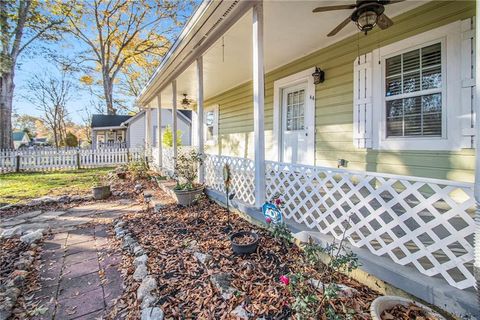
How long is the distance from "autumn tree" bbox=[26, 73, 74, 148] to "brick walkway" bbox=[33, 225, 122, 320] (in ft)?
70.5

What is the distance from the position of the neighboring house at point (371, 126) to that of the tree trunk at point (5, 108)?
11213mm

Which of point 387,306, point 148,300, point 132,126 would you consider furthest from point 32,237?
point 132,126

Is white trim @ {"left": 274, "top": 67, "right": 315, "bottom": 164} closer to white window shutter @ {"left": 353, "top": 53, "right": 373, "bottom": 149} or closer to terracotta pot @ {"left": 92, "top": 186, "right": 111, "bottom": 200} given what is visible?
white window shutter @ {"left": 353, "top": 53, "right": 373, "bottom": 149}

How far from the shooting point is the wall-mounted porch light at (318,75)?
4.19 meters

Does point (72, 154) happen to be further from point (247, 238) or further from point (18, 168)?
point (247, 238)

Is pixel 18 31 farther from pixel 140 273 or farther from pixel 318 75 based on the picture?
pixel 140 273

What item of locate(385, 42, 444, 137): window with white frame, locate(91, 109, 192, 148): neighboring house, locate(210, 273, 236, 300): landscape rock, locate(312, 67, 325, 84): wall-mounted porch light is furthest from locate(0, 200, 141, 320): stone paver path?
locate(91, 109, 192, 148): neighboring house

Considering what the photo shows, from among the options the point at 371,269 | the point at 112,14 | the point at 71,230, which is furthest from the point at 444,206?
the point at 112,14

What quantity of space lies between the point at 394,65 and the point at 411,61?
0.68 feet

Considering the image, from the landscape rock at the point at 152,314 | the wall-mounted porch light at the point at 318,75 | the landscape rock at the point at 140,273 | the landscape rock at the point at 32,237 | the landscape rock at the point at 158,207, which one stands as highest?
the wall-mounted porch light at the point at 318,75

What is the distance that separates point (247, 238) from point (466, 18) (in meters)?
3.28

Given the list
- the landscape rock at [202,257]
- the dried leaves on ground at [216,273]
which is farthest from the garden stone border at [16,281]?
the landscape rock at [202,257]

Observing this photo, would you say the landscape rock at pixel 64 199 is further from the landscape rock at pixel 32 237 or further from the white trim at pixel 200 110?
the white trim at pixel 200 110

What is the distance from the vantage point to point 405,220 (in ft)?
7.33
